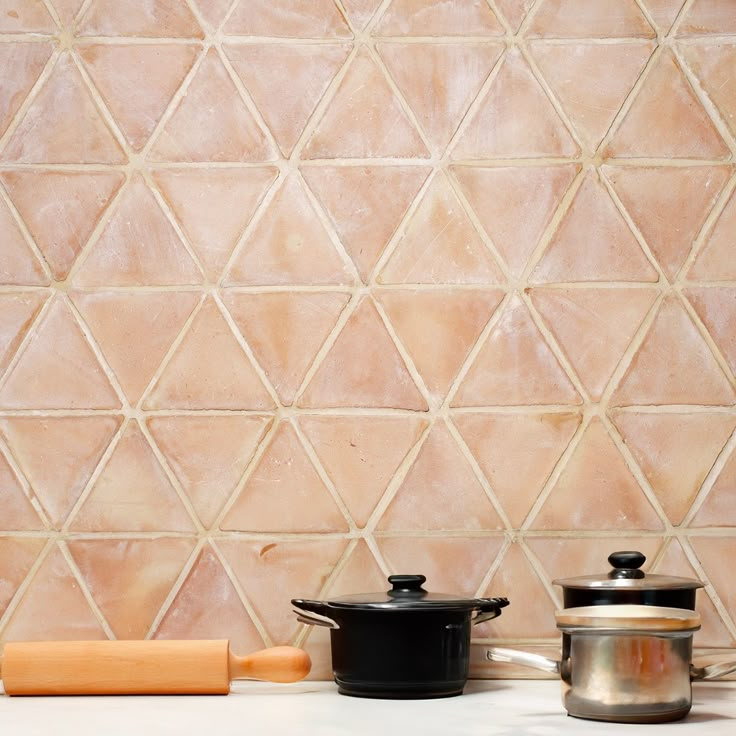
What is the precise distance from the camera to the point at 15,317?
1.34 m

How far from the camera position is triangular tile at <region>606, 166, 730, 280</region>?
4.38 ft

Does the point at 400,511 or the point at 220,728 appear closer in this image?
the point at 220,728

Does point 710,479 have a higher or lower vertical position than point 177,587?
higher

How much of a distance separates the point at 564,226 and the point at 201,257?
1.67 ft

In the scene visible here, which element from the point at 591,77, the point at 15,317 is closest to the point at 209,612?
the point at 15,317

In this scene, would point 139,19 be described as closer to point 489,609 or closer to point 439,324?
point 439,324

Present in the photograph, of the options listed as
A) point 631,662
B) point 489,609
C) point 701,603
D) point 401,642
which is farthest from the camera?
point 701,603

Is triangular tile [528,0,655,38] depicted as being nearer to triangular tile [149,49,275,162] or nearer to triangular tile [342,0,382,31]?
triangular tile [342,0,382,31]

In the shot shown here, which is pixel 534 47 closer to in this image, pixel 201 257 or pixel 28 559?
pixel 201 257

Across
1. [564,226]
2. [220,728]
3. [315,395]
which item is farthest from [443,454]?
[220,728]

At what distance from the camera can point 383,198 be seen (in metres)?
1.35

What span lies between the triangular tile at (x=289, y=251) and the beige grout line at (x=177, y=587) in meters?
0.37

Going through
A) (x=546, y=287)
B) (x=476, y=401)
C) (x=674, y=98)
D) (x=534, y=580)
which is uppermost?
(x=674, y=98)

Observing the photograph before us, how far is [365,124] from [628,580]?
0.71 m
